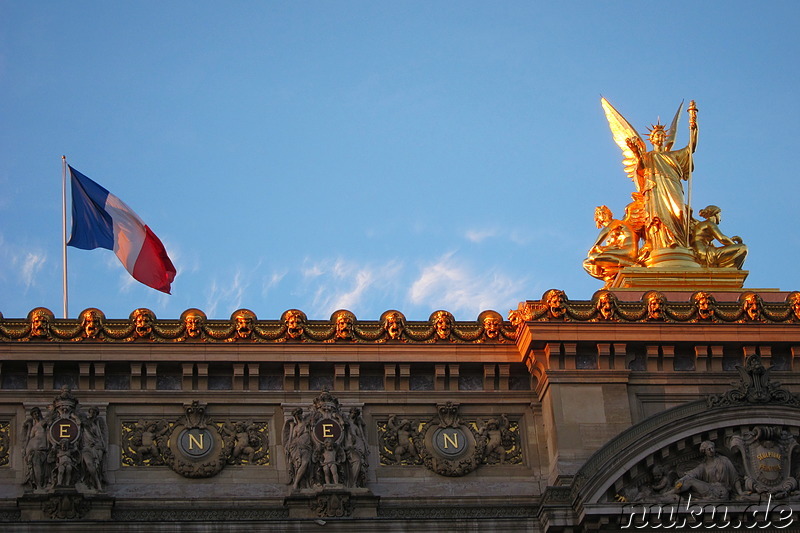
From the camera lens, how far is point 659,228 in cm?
3466

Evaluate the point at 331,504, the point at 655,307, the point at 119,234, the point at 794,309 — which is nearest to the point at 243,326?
the point at 331,504

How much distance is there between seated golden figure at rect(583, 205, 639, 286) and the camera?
34656mm

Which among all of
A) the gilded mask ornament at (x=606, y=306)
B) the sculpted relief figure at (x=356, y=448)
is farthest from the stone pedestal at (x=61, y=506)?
the gilded mask ornament at (x=606, y=306)

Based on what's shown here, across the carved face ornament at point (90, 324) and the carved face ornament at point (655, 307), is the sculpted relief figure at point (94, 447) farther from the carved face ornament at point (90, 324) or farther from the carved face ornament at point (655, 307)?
the carved face ornament at point (655, 307)

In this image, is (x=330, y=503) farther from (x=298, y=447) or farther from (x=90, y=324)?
(x=90, y=324)

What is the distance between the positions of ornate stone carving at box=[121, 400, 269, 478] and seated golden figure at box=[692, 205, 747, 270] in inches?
369

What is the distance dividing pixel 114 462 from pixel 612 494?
8.28 meters

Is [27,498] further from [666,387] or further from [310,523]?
[666,387]

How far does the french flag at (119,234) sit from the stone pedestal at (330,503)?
608 cm

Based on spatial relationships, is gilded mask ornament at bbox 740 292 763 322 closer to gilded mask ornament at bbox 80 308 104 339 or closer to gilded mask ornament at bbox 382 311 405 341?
gilded mask ornament at bbox 382 311 405 341

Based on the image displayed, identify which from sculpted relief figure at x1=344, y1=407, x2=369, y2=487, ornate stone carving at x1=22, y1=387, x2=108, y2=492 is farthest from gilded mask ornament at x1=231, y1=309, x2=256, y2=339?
ornate stone carving at x1=22, y1=387, x2=108, y2=492

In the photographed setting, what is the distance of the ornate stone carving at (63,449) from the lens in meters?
29.4

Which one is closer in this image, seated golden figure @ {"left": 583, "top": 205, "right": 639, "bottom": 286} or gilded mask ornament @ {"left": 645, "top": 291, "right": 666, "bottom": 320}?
gilded mask ornament @ {"left": 645, "top": 291, "right": 666, "bottom": 320}

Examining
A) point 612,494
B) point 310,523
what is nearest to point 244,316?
point 310,523
